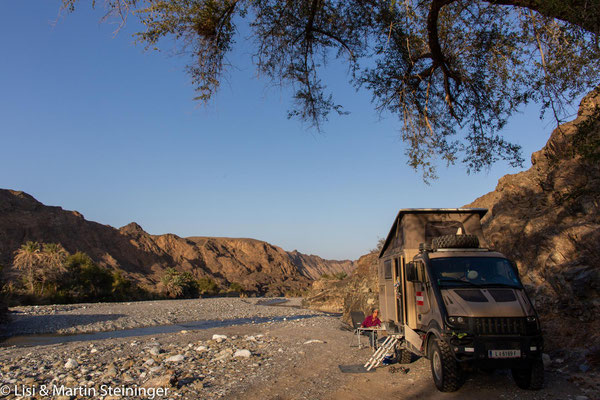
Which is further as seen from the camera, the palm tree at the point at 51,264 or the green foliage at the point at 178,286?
the green foliage at the point at 178,286

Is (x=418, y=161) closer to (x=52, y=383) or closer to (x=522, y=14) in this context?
(x=522, y=14)

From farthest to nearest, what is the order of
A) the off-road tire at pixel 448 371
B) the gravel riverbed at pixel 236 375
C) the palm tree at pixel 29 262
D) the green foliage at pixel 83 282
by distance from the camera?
the green foliage at pixel 83 282 → the palm tree at pixel 29 262 → the gravel riverbed at pixel 236 375 → the off-road tire at pixel 448 371

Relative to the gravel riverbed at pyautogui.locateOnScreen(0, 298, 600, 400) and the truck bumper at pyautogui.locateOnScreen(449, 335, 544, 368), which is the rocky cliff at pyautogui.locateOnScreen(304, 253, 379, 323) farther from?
the truck bumper at pyautogui.locateOnScreen(449, 335, 544, 368)

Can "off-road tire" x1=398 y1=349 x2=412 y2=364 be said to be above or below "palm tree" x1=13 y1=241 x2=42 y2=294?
below

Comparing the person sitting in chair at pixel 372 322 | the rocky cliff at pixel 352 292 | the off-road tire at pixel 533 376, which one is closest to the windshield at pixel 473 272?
the off-road tire at pixel 533 376

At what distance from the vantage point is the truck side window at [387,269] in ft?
33.7

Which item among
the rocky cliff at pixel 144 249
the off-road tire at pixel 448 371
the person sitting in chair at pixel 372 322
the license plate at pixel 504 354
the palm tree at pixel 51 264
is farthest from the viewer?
the rocky cliff at pixel 144 249

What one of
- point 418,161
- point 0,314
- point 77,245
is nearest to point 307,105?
point 418,161

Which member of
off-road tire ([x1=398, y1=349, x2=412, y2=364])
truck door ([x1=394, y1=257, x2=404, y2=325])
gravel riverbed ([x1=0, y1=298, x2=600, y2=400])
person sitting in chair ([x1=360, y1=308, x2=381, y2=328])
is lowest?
gravel riverbed ([x1=0, y1=298, x2=600, y2=400])

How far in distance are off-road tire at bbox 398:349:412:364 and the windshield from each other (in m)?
2.76

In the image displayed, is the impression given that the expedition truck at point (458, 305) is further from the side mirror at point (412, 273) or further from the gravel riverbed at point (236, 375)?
the gravel riverbed at point (236, 375)

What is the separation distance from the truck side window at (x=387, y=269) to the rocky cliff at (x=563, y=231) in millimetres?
4212

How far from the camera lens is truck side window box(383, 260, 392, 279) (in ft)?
33.7

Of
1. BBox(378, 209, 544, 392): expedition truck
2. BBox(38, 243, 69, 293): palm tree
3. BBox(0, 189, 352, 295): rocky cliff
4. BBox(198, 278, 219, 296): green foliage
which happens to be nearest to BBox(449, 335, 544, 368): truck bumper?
BBox(378, 209, 544, 392): expedition truck
